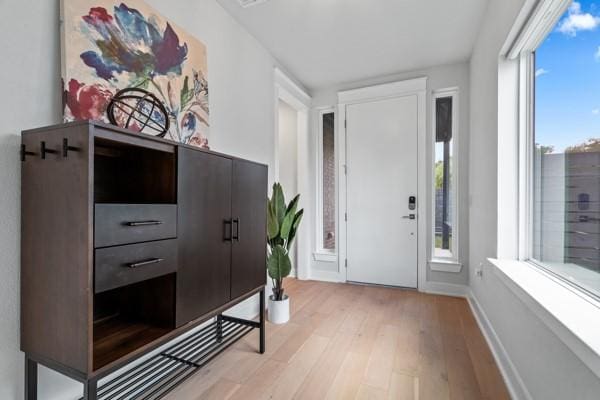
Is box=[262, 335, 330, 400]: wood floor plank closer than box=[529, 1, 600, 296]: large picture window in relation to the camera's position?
No

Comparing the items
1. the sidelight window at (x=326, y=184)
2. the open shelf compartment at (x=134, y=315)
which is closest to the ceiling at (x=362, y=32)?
the sidelight window at (x=326, y=184)

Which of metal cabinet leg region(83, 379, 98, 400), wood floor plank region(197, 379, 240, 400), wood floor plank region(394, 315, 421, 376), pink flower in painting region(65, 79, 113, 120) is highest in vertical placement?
pink flower in painting region(65, 79, 113, 120)

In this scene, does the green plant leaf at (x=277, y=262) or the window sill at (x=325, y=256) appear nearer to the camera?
the green plant leaf at (x=277, y=262)

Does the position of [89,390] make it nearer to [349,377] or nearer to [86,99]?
[86,99]

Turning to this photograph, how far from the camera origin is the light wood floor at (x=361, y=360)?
1543mm

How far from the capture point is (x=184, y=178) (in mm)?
1321

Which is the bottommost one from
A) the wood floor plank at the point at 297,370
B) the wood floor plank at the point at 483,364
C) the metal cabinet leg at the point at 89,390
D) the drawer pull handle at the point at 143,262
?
the wood floor plank at the point at 297,370

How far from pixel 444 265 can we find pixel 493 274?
1.24 m


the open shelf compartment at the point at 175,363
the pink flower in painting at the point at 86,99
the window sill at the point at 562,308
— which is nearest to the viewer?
the window sill at the point at 562,308

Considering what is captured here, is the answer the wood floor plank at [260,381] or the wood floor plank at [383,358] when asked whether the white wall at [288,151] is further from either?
the wood floor plank at [260,381]

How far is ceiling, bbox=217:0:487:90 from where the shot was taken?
86.4 inches

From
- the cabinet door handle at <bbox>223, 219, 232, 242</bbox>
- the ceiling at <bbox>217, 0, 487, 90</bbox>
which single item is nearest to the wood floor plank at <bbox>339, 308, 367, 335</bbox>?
the cabinet door handle at <bbox>223, 219, 232, 242</bbox>

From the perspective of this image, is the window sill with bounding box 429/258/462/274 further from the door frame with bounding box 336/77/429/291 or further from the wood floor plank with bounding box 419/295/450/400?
the wood floor plank with bounding box 419/295/450/400

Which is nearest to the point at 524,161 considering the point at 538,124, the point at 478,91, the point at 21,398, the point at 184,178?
the point at 538,124
